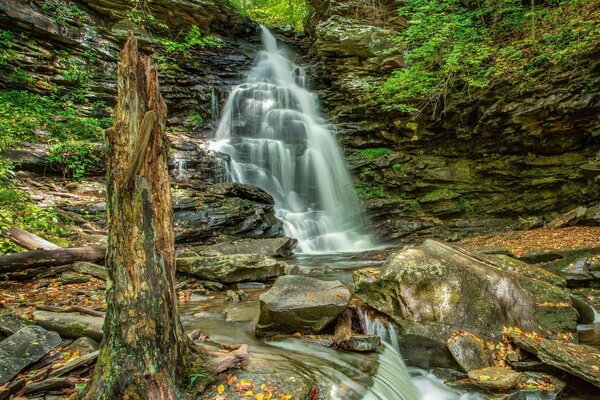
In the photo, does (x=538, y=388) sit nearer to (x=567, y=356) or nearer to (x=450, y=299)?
(x=567, y=356)

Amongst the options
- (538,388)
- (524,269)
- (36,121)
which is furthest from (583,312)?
(36,121)

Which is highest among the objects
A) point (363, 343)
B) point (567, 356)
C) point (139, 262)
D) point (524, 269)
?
point (139, 262)

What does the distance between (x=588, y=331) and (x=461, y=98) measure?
9.17 meters

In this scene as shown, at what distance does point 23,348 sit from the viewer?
3.02 m

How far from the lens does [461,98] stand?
1224cm

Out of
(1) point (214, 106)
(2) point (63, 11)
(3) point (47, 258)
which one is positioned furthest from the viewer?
(1) point (214, 106)

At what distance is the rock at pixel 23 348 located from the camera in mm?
2791

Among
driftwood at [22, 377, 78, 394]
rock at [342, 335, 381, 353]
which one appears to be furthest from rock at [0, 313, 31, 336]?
rock at [342, 335, 381, 353]

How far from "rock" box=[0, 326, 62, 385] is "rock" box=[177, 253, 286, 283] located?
3.42 meters

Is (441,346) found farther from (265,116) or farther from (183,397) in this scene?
(265,116)

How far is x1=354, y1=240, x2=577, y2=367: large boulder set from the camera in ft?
15.3

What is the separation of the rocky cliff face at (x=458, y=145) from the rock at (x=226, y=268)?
7632mm

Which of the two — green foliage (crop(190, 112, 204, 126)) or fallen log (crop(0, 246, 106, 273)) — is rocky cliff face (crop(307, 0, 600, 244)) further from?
fallen log (crop(0, 246, 106, 273))

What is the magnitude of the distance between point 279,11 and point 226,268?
27.5 metres
